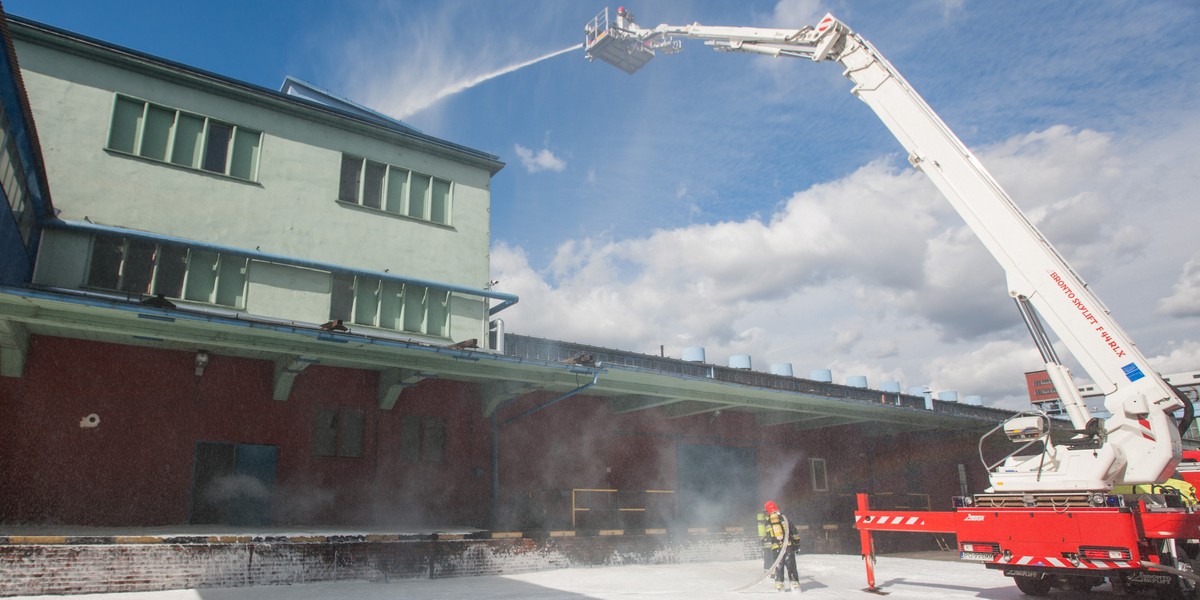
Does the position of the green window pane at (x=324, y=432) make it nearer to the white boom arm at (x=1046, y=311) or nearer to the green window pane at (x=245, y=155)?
the green window pane at (x=245, y=155)

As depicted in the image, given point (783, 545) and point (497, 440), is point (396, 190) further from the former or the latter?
point (783, 545)

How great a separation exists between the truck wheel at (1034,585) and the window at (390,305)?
458 inches

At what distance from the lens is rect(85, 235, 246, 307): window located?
12086mm

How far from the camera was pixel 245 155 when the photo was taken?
1410 centimetres

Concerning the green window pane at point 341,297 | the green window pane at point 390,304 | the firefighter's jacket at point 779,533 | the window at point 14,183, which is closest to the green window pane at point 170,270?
the window at point 14,183

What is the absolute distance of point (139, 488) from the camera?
35.5 feet

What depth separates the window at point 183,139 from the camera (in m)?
12.9

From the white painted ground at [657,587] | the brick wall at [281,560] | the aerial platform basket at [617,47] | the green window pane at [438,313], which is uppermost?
the aerial platform basket at [617,47]

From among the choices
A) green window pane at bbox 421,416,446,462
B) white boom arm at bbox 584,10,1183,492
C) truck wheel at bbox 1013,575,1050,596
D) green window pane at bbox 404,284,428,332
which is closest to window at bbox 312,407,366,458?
green window pane at bbox 421,416,446,462

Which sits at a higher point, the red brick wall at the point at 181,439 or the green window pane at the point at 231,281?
the green window pane at the point at 231,281

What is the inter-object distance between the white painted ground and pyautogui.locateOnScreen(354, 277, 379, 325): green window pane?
595cm

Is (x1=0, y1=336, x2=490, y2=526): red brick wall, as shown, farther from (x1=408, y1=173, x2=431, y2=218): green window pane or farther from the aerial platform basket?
the aerial platform basket

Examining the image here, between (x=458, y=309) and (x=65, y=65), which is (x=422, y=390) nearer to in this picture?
(x=458, y=309)

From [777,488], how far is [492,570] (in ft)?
33.3
